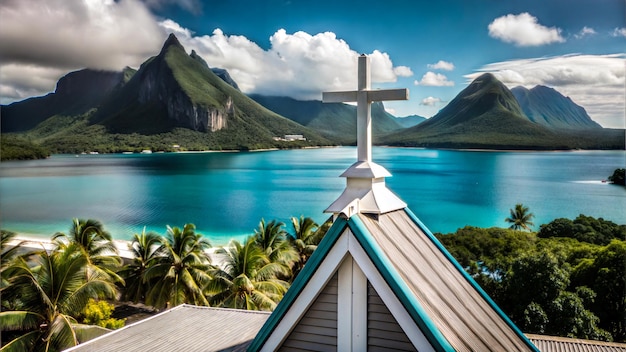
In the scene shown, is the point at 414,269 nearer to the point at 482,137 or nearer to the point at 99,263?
the point at 99,263

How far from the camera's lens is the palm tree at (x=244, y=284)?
15719 millimetres

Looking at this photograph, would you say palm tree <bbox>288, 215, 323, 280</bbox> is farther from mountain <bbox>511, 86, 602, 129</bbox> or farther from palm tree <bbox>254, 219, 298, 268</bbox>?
mountain <bbox>511, 86, 602, 129</bbox>

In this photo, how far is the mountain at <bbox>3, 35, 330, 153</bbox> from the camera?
14125cm

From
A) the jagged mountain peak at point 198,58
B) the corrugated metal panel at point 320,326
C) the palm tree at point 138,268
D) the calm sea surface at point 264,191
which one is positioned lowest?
the calm sea surface at point 264,191

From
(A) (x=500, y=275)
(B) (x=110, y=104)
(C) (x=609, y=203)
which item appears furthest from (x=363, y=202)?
(B) (x=110, y=104)

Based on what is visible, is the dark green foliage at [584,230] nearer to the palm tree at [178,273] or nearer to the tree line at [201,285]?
the tree line at [201,285]

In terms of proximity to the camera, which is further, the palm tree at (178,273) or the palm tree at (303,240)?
the palm tree at (303,240)

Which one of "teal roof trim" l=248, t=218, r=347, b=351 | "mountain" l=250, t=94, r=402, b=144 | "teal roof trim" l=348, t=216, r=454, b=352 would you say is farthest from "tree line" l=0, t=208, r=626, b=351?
"mountain" l=250, t=94, r=402, b=144

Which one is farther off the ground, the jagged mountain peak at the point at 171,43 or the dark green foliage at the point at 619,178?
the jagged mountain peak at the point at 171,43

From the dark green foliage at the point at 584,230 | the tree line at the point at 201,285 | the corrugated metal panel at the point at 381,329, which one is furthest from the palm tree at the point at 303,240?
the corrugated metal panel at the point at 381,329

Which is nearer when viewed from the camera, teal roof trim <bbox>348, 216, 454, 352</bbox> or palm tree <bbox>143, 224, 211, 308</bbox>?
teal roof trim <bbox>348, 216, 454, 352</bbox>

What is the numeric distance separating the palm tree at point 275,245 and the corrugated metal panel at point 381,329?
685 inches

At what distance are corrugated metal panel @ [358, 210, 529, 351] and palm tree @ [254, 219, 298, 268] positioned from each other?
16459 mm

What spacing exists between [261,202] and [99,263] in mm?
51795
